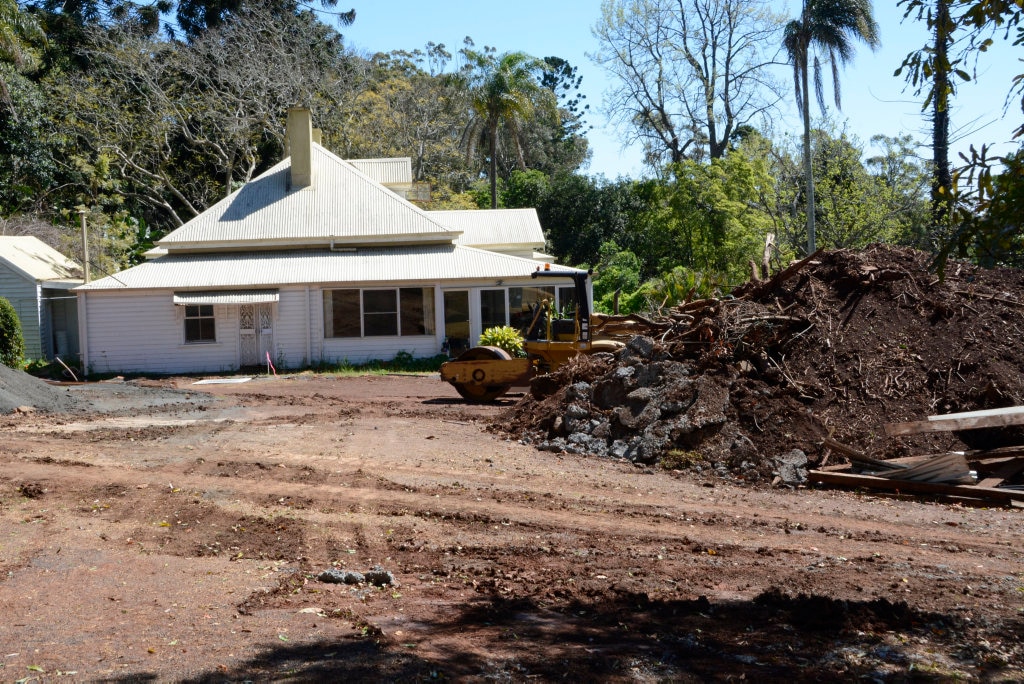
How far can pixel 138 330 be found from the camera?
28.4 meters

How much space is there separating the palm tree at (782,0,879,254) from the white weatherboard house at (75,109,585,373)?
10.8m

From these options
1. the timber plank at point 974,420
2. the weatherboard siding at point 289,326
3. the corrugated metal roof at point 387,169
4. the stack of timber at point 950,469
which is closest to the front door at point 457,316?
the weatherboard siding at point 289,326

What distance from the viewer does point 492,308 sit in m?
29.3

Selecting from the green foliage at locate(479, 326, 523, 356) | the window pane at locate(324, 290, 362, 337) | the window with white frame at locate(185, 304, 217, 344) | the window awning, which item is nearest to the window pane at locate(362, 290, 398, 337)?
the window pane at locate(324, 290, 362, 337)

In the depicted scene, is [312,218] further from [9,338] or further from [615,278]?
[615,278]

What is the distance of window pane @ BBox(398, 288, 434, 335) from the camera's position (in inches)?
1157

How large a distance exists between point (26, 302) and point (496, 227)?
16.0 meters

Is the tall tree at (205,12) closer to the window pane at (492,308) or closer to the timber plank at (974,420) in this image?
the window pane at (492,308)

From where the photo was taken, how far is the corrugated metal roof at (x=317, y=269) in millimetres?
28438

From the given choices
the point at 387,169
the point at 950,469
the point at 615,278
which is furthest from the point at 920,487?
the point at 387,169

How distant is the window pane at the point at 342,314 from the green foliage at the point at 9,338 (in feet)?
28.9

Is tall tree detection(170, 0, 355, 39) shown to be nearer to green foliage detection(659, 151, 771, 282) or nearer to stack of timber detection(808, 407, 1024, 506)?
green foliage detection(659, 151, 771, 282)

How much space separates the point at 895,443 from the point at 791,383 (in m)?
1.70

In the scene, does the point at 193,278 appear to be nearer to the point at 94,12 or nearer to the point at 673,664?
the point at 94,12
